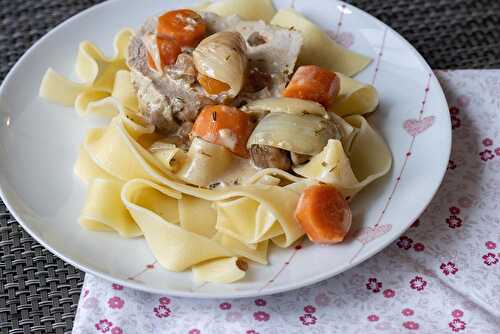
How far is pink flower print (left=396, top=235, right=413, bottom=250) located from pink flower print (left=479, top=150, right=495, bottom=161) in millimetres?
777

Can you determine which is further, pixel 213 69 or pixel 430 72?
pixel 430 72

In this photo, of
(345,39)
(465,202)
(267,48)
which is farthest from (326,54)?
(465,202)

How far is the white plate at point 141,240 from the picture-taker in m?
3.49

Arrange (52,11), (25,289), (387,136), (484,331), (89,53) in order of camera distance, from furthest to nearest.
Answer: (52,11) < (89,53) < (387,136) < (25,289) < (484,331)

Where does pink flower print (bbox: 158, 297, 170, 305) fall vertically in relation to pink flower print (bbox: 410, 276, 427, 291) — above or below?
above

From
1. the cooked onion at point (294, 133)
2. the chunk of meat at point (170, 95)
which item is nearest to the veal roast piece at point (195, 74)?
the chunk of meat at point (170, 95)

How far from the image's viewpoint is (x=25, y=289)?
3.85 metres

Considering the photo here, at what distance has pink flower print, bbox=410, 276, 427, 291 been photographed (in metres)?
3.60

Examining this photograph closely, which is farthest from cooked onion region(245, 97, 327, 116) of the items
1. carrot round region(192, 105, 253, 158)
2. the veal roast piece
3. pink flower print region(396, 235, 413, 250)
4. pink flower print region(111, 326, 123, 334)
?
pink flower print region(111, 326, 123, 334)

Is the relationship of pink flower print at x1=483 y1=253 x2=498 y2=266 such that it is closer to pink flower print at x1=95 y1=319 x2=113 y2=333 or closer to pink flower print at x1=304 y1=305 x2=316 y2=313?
pink flower print at x1=304 y1=305 x2=316 y2=313

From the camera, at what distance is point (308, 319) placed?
3514mm

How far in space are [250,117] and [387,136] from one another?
30.8 inches

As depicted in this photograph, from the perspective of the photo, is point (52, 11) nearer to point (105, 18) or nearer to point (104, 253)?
point (105, 18)

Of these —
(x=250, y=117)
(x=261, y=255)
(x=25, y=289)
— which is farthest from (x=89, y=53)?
(x=261, y=255)
